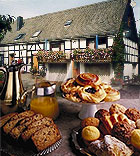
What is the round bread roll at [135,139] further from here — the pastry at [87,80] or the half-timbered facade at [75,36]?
the half-timbered facade at [75,36]

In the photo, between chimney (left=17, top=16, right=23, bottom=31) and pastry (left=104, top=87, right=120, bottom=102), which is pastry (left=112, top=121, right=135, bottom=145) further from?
chimney (left=17, top=16, right=23, bottom=31)

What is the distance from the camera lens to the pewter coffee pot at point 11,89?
0.58 metres

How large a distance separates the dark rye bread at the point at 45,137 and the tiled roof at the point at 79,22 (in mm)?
1341

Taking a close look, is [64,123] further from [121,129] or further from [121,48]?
[121,48]

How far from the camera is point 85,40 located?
5.23 feet

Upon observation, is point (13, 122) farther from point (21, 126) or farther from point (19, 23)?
point (19, 23)

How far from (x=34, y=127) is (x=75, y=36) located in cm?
138

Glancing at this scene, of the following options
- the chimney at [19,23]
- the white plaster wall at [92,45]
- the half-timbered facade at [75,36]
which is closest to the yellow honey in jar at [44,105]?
the half-timbered facade at [75,36]

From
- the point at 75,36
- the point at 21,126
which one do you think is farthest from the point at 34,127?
the point at 75,36

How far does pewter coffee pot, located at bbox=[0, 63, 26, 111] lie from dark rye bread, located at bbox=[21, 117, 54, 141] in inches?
7.0

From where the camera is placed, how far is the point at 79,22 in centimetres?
177

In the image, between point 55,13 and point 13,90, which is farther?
point 55,13

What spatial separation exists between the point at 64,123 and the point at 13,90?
0.72 ft

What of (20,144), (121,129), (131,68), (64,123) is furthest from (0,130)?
(131,68)
